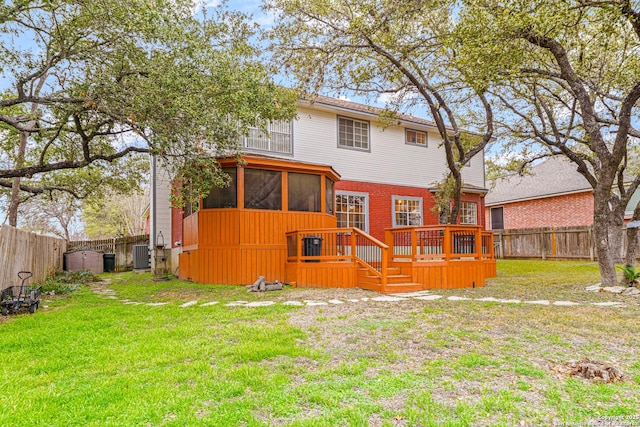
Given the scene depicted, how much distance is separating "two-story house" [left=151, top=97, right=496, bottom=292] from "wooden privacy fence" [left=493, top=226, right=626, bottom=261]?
11.0 ft

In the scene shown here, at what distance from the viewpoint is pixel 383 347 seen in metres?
4.00

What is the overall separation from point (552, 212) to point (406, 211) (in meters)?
9.76

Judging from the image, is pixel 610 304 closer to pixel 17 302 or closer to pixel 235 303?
pixel 235 303

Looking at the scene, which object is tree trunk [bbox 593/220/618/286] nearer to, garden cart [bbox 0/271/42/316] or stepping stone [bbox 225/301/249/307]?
stepping stone [bbox 225/301/249/307]

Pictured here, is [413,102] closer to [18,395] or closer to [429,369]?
[429,369]

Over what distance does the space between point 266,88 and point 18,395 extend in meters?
6.49

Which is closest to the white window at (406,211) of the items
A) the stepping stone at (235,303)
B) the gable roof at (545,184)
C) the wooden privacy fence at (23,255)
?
the gable roof at (545,184)

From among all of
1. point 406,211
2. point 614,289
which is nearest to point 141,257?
point 406,211

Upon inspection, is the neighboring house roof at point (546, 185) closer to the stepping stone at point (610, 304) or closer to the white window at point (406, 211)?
the white window at point (406, 211)

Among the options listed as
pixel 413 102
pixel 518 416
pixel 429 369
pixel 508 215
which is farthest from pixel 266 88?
pixel 508 215

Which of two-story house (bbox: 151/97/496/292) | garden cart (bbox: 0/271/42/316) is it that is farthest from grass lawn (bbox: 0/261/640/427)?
two-story house (bbox: 151/97/496/292)

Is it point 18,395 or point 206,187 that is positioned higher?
point 206,187

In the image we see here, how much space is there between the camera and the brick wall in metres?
17.7

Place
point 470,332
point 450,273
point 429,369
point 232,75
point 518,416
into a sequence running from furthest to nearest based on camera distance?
point 450,273, point 232,75, point 470,332, point 429,369, point 518,416
